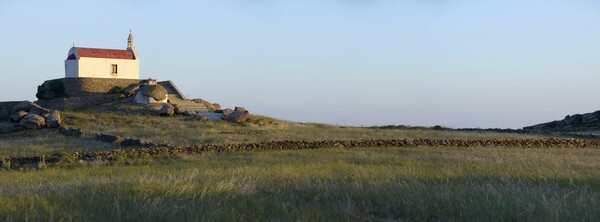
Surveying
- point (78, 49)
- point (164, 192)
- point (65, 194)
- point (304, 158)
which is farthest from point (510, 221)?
point (78, 49)

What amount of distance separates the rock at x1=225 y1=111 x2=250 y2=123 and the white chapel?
18.2m

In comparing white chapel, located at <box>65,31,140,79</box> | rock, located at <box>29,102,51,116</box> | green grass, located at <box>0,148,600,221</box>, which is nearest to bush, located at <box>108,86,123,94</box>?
white chapel, located at <box>65,31,140,79</box>

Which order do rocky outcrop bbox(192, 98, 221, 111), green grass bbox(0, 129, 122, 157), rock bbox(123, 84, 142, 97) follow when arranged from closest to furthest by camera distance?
green grass bbox(0, 129, 122, 157), rocky outcrop bbox(192, 98, 221, 111), rock bbox(123, 84, 142, 97)

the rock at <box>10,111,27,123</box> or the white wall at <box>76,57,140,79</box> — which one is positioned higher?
the white wall at <box>76,57,140,79</box>

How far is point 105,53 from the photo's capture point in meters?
52.4

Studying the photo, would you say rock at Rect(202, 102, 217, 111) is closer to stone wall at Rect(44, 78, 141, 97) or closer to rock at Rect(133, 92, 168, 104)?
rock at Rect(133, 92, 168, 104)

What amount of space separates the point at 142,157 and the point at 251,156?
3.10 m

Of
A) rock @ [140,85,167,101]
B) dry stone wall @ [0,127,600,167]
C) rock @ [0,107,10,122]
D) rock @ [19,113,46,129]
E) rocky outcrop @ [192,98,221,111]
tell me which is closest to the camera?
dry stone wall @ [0,127,600,167]

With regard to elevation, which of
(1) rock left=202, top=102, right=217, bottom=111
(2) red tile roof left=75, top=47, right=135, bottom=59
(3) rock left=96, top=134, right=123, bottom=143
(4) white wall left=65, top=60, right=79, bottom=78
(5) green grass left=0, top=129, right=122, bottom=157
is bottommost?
(5) green grass left=0, top=129, right=122, bottom=157

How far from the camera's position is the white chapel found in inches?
2008

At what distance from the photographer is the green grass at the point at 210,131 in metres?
27.3

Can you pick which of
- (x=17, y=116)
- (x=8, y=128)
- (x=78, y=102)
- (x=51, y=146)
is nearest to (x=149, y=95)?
(x=78, y=102)

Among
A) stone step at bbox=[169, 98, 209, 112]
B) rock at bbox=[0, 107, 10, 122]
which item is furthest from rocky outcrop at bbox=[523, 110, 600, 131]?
rock at bbox=[0, 107, 10, 122]

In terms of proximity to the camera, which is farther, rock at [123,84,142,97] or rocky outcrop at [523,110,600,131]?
rock at [123,84,142,97]
